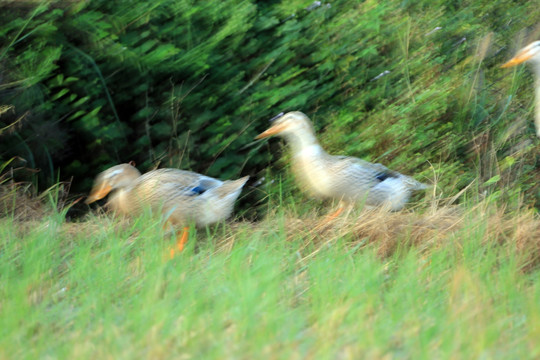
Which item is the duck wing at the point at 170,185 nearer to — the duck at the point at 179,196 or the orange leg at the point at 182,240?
the duck at the point at 179,196

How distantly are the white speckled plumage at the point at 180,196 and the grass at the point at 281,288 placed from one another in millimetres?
167

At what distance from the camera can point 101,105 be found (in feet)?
20.3

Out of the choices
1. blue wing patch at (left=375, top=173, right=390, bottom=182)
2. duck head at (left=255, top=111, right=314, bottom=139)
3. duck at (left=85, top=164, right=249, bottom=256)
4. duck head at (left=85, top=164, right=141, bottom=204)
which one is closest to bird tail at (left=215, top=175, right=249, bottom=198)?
duck at (left=85, top=164, right=249, bottom=256)

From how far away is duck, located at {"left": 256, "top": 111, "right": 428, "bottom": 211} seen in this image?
19.2 ft

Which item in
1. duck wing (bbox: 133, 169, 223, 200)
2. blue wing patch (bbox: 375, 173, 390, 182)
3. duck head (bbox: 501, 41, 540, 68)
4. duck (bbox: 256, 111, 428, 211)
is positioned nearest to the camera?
duck wing (bbox: 133, 169, 223, 200)

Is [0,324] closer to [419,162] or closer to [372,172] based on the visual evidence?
[372,172]

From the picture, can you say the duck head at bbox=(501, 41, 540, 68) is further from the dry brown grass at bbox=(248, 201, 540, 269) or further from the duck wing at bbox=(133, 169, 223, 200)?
the duck wing at bbox=(133, 169, 223, 200)

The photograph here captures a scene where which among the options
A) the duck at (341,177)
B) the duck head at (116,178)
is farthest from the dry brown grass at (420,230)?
the duck head at (116,178)

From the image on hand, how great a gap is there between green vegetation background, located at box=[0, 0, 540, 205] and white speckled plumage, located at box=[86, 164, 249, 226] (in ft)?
2.91

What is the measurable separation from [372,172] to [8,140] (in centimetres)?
277

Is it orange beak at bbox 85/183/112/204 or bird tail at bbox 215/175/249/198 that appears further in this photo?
orange beak at bbox 85/183/112/204

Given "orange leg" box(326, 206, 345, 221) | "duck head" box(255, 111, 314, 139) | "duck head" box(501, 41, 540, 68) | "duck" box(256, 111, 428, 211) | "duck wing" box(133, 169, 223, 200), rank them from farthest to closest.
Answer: "duck head" box(501, 41, 540, 68), "duck head" box(255, 111, 314, 139), "duck" box(256, 111, 428, 211), "orange leg" box(326, 206, 345, 221), "duck wing" box(133, 169, 223, 200)

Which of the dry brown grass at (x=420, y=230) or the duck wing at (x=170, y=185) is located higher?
the duck wing at (x=170, y=185)

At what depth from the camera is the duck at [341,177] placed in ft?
19.2
